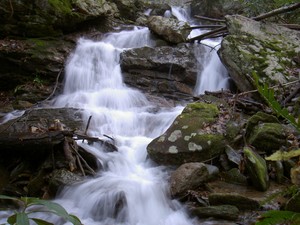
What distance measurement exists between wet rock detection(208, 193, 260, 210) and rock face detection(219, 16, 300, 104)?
3.49 metres

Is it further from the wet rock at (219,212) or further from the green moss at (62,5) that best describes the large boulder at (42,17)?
the wet rock at (219,212)

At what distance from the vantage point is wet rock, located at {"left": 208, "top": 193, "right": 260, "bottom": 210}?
12.9 ft

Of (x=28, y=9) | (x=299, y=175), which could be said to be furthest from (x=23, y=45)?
(x=299, y=175)

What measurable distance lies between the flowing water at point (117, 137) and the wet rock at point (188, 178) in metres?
0.14

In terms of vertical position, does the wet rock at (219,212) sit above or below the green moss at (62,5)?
below

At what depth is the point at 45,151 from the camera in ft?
16.3

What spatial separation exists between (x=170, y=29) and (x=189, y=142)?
222 inches

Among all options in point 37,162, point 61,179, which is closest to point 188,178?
point 61,179

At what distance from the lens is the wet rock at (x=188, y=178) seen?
435 cm

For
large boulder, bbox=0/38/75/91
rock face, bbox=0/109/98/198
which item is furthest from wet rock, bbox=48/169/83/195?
large boulder, bbox=0/38/75/91

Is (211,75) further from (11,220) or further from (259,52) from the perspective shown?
(11,220)

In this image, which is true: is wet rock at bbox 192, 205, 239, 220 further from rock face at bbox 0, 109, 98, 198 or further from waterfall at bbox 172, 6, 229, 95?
waterfall at bbox 172, 6, 229, 95

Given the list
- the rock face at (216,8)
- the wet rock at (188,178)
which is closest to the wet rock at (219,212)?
the wet rock at (188,178)

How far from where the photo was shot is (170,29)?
9969 mm
